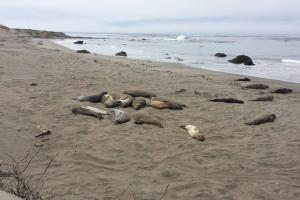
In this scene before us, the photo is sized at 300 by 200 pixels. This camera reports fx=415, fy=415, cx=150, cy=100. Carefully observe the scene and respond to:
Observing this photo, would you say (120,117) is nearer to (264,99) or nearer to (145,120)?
(145,120)

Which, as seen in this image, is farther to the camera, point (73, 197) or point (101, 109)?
point (101, 109)

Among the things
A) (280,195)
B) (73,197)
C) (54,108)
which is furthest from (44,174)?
(54,108)

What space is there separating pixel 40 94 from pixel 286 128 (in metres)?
5.20

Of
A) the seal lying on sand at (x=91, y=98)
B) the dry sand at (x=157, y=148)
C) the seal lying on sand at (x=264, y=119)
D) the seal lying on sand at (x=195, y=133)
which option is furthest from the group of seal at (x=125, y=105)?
the seal lying on sand at (x=264, y=119)

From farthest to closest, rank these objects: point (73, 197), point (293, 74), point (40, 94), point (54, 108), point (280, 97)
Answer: point (293, 74) → point (280, 97) → point (40, 94) → point (54, 108) → point (73, 197)

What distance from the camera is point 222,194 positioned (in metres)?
4.62

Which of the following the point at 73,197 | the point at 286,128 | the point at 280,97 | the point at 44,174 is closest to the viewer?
the point at 73,197

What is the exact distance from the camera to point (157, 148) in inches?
240

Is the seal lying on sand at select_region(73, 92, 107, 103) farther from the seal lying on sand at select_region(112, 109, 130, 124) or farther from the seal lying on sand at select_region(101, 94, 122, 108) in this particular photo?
the seal lying on sand at select_region(112, 109, 130, 124)

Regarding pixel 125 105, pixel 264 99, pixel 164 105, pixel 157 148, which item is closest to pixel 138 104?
pixel 125 105

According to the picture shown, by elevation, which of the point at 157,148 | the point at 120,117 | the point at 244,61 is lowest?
the point at 244,61

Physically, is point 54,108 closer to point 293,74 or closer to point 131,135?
A: point 131,135

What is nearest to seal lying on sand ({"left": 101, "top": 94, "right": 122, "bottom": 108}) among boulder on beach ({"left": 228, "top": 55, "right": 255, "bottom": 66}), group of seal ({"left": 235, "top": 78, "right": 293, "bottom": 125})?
group of seal ({"left": 235, "top": 78, "right": 293, "bottom": 125})

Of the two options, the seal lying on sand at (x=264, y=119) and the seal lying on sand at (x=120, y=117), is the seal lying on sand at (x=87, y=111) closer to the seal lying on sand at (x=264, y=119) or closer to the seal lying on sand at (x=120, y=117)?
the seal lying on sand at (x=120, y=117)
